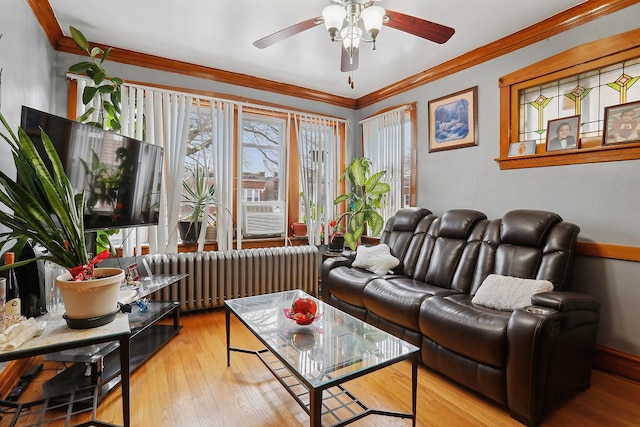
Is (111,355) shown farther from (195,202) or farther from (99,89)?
(99,89)

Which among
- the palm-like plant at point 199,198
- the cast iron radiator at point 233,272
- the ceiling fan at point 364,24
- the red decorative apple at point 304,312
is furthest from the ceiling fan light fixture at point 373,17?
the cast iron radiator at point 233,272

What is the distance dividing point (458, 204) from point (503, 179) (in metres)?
0.53

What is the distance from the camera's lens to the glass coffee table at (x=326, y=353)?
1395 millimetres

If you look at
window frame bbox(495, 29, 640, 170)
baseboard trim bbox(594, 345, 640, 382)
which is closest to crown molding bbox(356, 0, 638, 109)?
window frame bbox(495, 29, 640, 170)

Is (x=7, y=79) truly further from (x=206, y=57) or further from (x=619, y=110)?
(x=619, y=110)

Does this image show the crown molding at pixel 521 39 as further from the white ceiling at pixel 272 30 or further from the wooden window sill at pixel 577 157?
the wooden window sill at pixel 577 157

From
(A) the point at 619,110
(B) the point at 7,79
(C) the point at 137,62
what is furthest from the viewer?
(C) the point at 137,62

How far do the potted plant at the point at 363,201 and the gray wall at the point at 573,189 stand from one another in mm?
746

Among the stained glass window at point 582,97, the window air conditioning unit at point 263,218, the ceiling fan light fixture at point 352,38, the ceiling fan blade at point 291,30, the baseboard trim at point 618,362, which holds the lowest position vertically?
the baseboard trim at point 618,362

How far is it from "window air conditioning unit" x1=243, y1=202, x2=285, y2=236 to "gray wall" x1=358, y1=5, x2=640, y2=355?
193 centimetres

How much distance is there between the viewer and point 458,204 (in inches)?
132

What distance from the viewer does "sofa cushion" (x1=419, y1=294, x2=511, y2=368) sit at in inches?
70.2

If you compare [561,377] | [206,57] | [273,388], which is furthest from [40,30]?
[561,377]

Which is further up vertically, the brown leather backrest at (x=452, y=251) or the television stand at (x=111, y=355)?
the brown leather backrest at (x=452, y=251)
